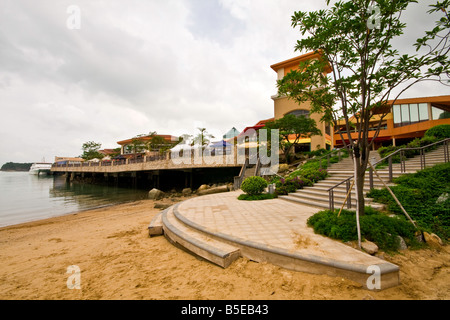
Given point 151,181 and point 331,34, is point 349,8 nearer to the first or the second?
point 331,34

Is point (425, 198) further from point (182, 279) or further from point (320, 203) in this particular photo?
point (182, 279)

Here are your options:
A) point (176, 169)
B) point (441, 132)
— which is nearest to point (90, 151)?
point (176, 169)

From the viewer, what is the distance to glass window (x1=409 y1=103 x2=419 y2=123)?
985 inches

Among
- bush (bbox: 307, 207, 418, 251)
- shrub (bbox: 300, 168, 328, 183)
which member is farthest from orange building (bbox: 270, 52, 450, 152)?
bush (bbox: 307, 207, 418, 251)

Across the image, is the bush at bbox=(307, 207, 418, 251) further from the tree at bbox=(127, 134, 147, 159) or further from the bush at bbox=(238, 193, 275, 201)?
the tree at bbox=(127, 134, 147, 159)

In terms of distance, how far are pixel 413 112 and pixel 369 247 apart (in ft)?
109

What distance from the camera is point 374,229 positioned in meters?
3.78

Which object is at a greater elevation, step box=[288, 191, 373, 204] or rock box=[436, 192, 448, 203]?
rock box=[436, 192, 448, 203]

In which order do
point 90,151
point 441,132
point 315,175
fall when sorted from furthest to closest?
1. point 90,151
2. point 441,132
3. point 315,175

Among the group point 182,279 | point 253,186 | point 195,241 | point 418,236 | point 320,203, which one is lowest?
point 182,279

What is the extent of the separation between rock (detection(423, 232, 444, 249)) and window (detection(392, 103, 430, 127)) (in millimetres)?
30657

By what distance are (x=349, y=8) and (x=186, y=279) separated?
641 centimetres

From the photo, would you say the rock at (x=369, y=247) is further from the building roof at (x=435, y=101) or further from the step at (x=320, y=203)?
the building roof at (x=435, y=101)

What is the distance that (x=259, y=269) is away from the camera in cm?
330
